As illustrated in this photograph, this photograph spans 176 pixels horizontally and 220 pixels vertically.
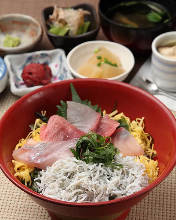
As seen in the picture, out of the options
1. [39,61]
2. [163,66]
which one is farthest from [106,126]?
[39,61]

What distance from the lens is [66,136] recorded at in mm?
1436

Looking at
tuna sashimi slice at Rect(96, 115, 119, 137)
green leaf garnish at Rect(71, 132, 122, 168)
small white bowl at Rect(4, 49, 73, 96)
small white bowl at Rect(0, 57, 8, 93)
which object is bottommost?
small white bowl at Rect(4, 49, 73, 96)

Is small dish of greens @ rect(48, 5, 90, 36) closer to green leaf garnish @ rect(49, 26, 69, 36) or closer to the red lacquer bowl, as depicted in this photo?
green leaf garnish @ rect(49, 26, 69, 36)

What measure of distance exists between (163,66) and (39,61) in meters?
0.82

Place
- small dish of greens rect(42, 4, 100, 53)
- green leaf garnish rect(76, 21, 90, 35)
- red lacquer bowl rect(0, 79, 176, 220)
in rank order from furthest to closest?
green leaf garnish rect(76, 21, 90, 35) < small dish of greens rect(42, 4, 100, 53) < red lacquer bowl rect(0, 79, 176, 220)

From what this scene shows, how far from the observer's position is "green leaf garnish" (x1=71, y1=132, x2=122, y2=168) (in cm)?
125

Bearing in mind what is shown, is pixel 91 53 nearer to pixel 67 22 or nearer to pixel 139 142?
pixel 67 22

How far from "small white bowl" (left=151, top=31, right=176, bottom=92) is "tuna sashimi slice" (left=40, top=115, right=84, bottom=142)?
31.0 inches

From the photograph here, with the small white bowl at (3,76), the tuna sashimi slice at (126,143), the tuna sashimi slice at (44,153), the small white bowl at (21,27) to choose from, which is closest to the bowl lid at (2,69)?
the small white bowl at (3,76)

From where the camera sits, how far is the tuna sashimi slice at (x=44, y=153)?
1312mm

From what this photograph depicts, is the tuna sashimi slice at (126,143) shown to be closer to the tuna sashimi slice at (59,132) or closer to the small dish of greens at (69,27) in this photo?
the tuna sashimi slice at (59,132)

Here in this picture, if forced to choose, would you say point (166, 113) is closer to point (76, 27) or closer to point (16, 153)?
point (16, 153)

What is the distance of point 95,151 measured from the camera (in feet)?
4.18

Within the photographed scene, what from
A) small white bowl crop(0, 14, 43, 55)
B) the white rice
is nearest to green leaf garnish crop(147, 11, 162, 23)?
small white bowl crop(0, 14, 43, 55)
